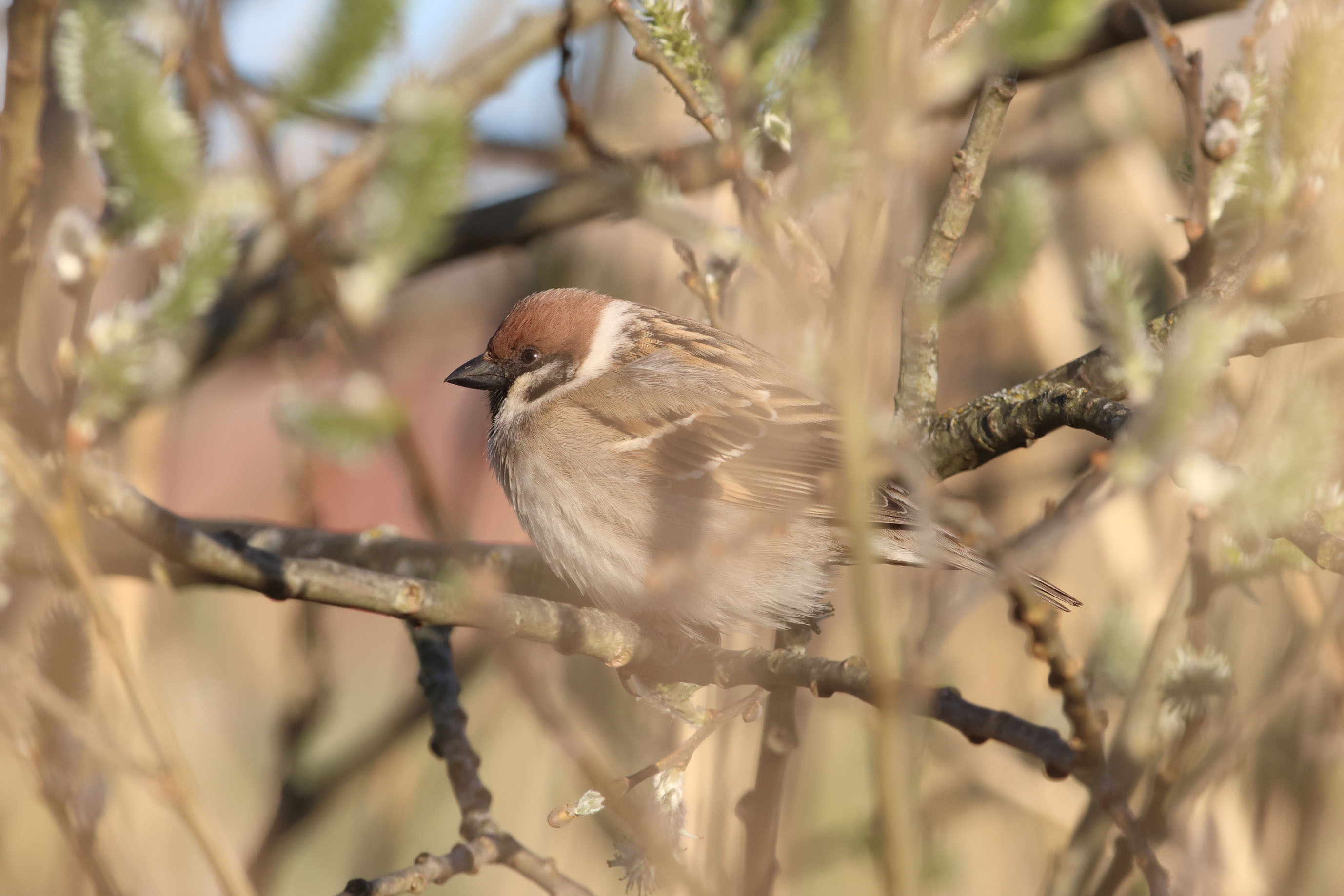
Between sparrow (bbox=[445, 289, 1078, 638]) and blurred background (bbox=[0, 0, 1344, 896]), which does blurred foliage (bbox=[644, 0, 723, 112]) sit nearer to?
blurred background (bbox=[0, 0, 1344, 896])

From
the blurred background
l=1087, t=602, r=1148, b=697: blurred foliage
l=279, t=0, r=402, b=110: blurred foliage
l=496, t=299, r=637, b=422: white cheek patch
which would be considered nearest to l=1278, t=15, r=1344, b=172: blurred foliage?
the blurred background

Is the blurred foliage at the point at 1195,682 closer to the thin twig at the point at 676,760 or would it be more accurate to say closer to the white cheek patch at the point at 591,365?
the thin twig at the point at 676,760

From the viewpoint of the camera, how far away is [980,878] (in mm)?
3617

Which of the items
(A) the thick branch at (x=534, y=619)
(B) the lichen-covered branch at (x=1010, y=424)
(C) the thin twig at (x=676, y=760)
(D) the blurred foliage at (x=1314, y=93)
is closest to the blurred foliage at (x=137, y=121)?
(A) the thick branch at (x=534, y=619)

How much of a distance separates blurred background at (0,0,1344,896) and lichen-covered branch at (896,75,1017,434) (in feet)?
0.48

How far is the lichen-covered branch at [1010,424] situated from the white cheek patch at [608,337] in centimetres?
125

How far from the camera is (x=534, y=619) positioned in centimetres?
192

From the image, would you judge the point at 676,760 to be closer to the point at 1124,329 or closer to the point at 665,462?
the point at 1124,329

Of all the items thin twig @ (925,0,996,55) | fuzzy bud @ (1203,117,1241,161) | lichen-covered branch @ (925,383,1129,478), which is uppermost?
thin twig @ (925,0,996,55)

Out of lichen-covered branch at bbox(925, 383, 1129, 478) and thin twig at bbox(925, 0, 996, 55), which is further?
lichen-covered branch at bbox(925, 383, 1129, 478)

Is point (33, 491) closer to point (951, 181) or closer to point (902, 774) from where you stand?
point (902, 774)

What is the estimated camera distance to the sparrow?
2.79 meters

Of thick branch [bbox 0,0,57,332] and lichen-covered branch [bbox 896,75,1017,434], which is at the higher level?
thick branch [bbox 0,0,57,332]

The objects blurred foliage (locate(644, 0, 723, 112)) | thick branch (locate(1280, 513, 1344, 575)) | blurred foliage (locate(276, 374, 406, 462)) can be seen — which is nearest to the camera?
blurred foliage (locate(276, 374, 406, 462))
